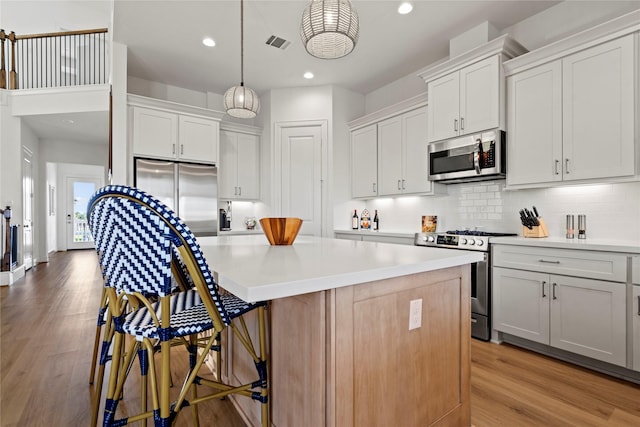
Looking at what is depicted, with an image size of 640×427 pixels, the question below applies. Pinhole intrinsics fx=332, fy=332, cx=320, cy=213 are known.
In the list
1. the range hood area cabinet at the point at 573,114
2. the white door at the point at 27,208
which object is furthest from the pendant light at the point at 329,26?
the white door at the point at 27,208

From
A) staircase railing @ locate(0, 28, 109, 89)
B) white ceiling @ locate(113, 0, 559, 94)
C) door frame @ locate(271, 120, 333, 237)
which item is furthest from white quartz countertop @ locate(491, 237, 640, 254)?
staircase railing @ locate(0, 28, 109, 89)

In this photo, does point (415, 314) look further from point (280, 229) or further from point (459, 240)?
point (459, 240)

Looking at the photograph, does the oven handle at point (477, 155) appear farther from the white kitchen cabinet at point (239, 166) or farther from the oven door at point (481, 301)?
the white kitchen cabinet at point (239, 166)

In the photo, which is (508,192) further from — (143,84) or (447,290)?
(143,84)

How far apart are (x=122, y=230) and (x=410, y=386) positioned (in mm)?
1189

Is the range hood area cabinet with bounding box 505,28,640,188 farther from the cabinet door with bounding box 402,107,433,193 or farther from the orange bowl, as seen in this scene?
the orange bowl

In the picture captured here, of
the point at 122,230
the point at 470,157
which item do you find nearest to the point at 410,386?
the point at 122,230

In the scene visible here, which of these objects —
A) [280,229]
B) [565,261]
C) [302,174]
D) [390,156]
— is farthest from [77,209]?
[565,261]

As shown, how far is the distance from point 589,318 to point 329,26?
251 centimetres

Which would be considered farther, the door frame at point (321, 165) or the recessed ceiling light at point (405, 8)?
the door frame at point (321, 165)

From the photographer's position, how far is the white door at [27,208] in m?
5.80

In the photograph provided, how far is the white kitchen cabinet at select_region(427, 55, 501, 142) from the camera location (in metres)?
2.98

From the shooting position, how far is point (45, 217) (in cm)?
736

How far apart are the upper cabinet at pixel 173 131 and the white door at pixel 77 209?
7316mm
